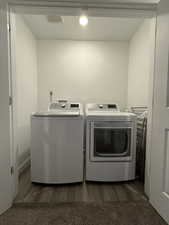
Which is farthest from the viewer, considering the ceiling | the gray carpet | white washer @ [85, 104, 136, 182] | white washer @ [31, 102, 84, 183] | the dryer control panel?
the dryer control panel

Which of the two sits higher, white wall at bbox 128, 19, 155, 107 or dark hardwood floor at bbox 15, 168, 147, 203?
white wall at bbox 128, 19, 155, 107

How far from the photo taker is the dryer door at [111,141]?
224 centimetres

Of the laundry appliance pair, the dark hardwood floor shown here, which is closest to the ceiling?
the laundry appliance pair

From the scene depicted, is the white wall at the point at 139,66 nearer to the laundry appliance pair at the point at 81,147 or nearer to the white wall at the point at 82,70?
the white wall at the point at 82,70

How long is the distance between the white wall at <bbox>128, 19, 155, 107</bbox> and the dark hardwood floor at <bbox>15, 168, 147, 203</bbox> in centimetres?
126

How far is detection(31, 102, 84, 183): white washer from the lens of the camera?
6.99 ft

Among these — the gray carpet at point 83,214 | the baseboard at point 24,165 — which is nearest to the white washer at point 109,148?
the gray carpet at point 83,214

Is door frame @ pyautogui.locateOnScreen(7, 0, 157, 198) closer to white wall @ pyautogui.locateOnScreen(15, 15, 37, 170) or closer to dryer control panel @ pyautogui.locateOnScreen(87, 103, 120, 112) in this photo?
white wall @ pyautogui.locateOnScreen(15, 15, 37, 170)

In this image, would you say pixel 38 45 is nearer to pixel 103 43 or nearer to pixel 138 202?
pixel 103 43

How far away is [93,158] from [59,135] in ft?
1.81

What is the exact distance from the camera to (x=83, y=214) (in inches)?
64.4

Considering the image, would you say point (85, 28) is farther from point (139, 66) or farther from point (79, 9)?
point (79, 9)

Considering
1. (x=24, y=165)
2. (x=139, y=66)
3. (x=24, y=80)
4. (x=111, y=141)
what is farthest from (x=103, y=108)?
(x=24, y=165)

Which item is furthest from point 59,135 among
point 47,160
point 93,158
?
point 93,158
